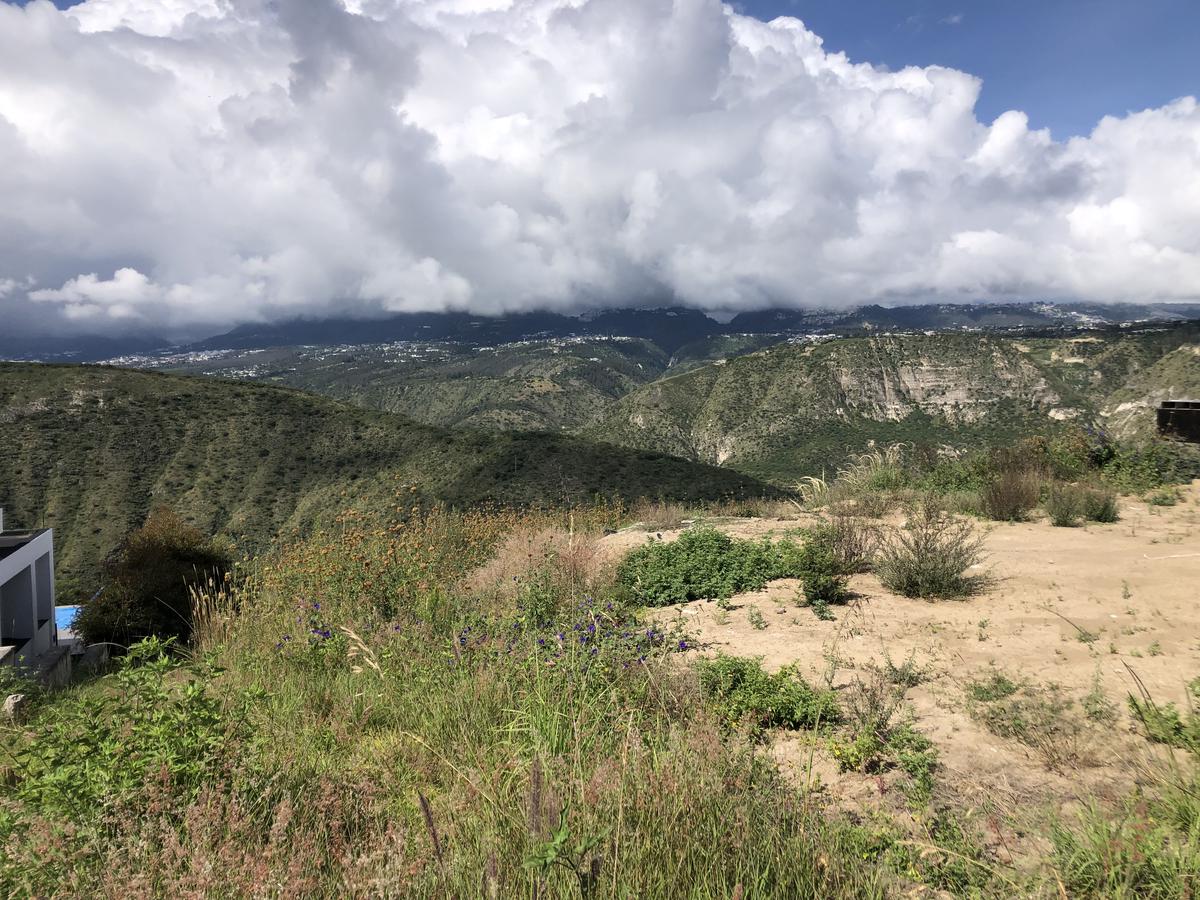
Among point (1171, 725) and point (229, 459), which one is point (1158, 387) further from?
point (229, 459)

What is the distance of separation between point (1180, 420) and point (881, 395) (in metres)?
106

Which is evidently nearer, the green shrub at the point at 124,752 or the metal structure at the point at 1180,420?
the green shrub at the point at 124,752

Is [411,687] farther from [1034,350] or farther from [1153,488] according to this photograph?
[1034,350]

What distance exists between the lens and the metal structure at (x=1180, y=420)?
975 cm

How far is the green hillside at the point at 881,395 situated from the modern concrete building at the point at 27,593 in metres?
73.0

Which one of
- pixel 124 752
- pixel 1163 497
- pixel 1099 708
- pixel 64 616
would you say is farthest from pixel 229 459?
pixel 1099 708

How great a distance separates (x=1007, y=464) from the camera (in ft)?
36.9

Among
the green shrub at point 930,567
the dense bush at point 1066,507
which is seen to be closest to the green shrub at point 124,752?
the green shrub at point 930,567

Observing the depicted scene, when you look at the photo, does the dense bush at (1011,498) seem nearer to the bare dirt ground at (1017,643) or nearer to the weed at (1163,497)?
the bare dirt ground at (1017,643)

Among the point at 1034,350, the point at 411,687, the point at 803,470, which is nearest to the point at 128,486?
the point at 411,687

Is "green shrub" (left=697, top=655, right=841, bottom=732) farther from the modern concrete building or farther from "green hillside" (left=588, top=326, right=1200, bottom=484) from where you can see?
"green hillside" (left=588, top=326, right=1200, bottom=484)

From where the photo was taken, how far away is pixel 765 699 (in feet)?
12.1

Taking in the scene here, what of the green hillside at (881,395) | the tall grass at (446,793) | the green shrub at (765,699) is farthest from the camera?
the green hillside at (881,395)

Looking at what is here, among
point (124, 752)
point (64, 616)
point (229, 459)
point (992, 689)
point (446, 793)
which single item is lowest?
point (64, 616)
